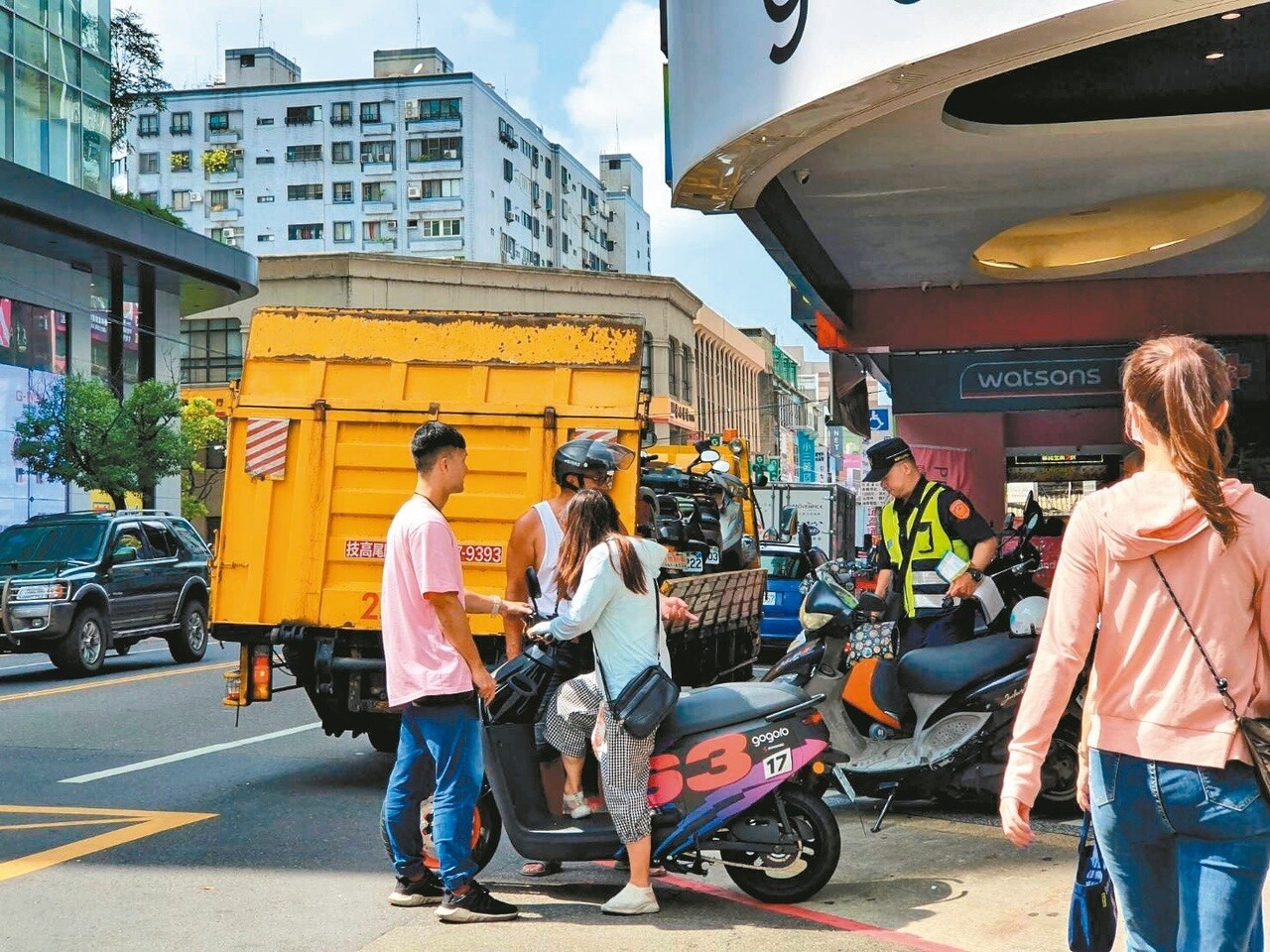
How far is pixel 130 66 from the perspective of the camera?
192 ft

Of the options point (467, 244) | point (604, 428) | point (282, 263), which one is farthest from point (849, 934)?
point (467, 244)

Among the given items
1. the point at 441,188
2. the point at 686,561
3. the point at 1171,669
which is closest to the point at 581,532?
the point at 1171,669

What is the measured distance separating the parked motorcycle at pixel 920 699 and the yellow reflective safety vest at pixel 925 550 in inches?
13.5

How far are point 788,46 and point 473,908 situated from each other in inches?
160

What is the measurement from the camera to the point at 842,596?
768 centimetres

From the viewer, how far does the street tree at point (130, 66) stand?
57.2 metres

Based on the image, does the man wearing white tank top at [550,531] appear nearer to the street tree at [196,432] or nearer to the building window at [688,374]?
the street tree at [196,432]

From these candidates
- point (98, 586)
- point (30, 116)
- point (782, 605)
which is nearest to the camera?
point (98, 586)

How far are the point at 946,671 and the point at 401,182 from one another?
3155 inches

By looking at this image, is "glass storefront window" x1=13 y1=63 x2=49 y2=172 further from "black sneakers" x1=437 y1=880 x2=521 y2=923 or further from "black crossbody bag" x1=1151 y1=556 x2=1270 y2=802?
"black crossbody bag" x1=1151 y1=556 x2=1270 y2=802

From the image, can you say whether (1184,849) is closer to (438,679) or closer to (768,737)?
(768,737)

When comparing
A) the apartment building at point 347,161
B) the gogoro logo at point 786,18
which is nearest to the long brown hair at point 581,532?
the gogoro logo at point 786,18

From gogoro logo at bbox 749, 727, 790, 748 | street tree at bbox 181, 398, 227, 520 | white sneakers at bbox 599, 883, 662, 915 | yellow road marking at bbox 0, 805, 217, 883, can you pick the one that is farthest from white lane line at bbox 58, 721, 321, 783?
street tree at bbox 181, 398, 227, 520

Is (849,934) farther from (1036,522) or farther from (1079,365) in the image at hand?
(1079,365)
